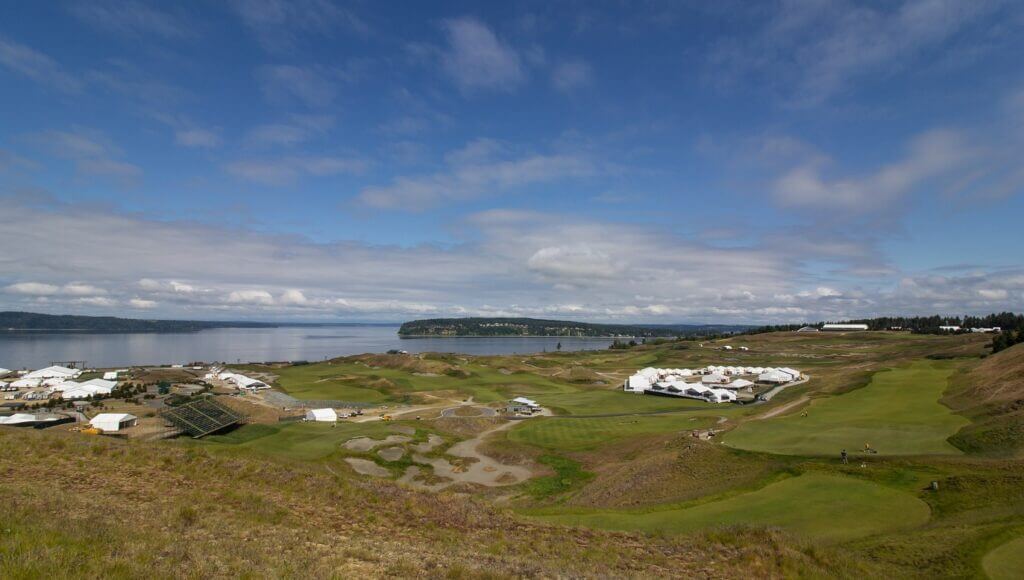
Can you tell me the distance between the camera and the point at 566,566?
11445 millimetres

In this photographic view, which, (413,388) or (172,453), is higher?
(172,453)

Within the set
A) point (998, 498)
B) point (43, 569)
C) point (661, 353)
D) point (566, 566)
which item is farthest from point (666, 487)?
point (661, 353)

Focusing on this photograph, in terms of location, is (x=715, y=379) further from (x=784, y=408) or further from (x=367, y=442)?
(x=367, y=442)

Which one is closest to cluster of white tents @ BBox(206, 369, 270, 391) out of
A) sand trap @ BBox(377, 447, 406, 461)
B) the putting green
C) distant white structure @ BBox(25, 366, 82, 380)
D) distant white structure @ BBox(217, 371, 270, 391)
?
distant white structure @ BBox(217, 371, 270, 391)

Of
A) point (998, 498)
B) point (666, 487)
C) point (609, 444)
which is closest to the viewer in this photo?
point (998, 498)

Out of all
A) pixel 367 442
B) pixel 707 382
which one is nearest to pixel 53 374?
pixel 367 442

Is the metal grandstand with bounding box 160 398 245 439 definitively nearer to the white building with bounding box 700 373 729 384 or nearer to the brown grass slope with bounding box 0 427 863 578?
the brown grass slope with bounding box 0 427 863 578

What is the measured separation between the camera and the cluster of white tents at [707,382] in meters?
71.0

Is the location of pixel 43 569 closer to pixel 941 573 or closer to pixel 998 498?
pixel 941 573

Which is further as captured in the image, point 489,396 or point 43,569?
point 489,396

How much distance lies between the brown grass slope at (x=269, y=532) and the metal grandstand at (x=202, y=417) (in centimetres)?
2273

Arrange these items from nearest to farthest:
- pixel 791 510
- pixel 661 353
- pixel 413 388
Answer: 1. pixel 791 510
2. pixel 413 388
3. pixel 661 353

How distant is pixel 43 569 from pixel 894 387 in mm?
61178

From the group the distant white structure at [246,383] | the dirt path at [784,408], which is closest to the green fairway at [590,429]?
the dirt path at [784,408]
